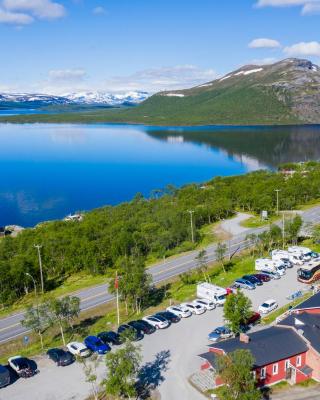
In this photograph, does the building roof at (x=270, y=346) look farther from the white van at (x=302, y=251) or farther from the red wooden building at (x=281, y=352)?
the white van at (x=302, y=251)

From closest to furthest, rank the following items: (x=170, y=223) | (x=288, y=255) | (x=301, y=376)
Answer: (x=301, y=376)
(x=288, y=255)
(x=170, y=223)

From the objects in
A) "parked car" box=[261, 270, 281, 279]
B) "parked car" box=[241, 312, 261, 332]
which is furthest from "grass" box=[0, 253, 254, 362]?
"parked car" box=[241, 312, 261, 332]

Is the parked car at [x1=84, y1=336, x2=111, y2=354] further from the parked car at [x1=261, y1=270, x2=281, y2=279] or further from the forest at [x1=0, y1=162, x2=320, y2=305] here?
the parked car at [x1=261, y1=270, x2=281, y2=279]

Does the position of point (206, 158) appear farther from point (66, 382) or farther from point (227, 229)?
point (66, 382)

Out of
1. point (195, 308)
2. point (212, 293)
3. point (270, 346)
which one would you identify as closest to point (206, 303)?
point (195, 308)

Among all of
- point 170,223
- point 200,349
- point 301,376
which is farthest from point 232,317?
point 170,223

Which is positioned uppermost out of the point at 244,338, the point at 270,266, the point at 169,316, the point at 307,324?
the point at 244,338

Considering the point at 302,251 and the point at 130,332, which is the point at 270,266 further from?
the point at 130,332
